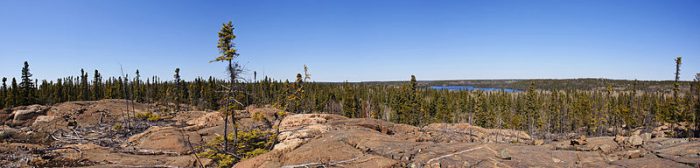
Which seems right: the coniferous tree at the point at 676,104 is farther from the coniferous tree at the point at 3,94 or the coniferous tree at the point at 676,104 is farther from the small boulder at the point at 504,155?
the coniferous tree at the point at 3,94

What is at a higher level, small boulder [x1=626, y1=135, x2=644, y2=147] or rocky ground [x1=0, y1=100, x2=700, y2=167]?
small boulder [x1=626, y1=135, x2=644, y2=147]

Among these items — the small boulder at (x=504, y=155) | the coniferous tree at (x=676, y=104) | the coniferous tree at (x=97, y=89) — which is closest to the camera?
the small boulder at (x=504, y=155)

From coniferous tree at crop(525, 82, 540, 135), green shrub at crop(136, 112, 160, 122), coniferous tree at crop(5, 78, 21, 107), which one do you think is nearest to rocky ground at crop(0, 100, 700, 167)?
green shrub at crop(136, 112, 160, 122)

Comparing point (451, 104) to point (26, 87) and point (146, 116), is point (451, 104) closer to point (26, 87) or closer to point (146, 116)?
point (146, 116)

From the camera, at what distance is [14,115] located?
1684 inches

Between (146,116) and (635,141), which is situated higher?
(635,141)

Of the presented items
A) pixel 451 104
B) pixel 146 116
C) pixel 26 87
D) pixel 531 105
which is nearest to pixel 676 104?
pixel 531 105

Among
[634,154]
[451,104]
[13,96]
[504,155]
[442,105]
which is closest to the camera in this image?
[634,154]

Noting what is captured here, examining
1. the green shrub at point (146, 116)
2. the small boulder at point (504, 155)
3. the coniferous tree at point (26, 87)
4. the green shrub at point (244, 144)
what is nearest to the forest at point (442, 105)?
the coniferous tree at point (26, 87)

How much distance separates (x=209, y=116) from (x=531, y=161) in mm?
33747

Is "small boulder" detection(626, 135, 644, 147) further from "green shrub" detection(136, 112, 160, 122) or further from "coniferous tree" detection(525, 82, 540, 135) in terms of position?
"coniferous tree" detection(525, 82, 540, 135)

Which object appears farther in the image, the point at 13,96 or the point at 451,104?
the point at 451,104

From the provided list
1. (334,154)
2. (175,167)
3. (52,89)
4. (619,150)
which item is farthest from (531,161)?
(52,89)

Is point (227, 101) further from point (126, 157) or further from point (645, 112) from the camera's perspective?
point (645, 112)
